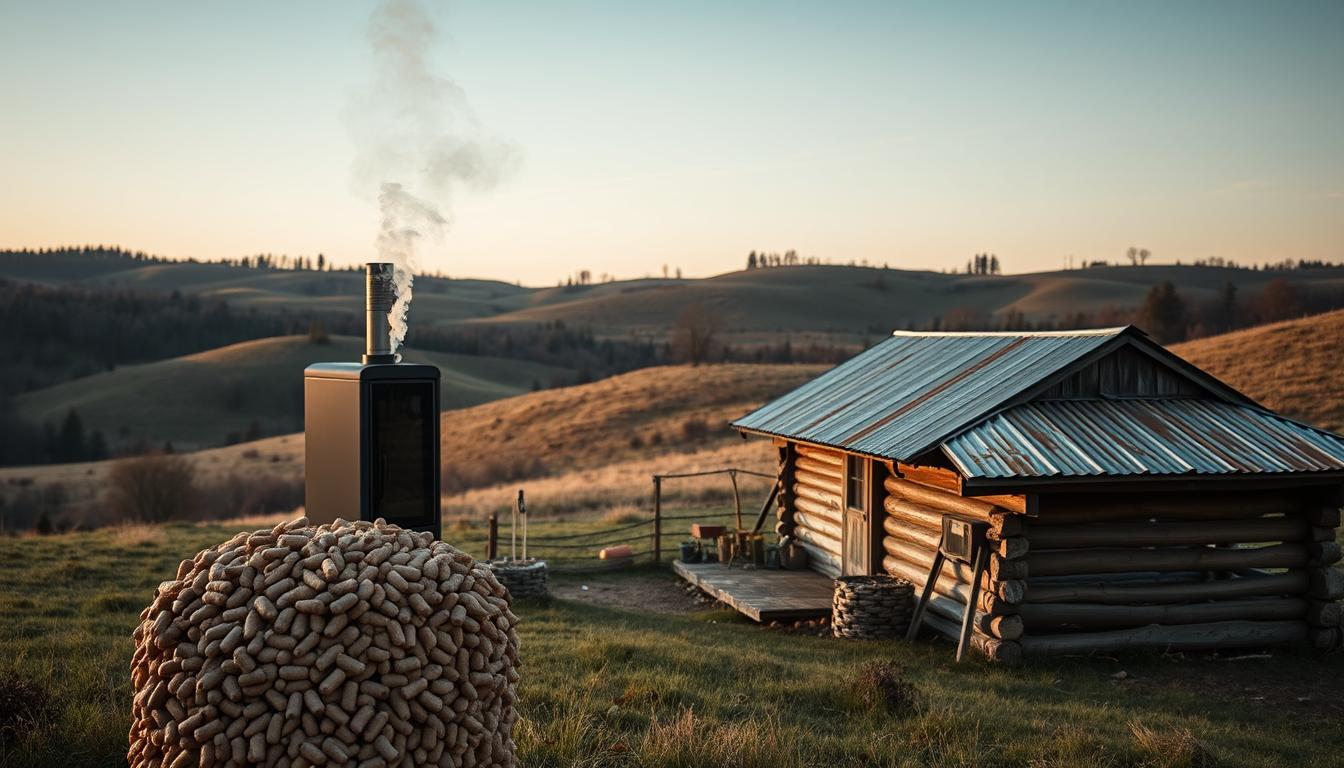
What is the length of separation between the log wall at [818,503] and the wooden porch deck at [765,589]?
34 cm

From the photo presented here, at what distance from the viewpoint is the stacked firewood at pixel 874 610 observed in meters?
12.1

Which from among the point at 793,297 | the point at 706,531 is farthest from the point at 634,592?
the point at 793,297

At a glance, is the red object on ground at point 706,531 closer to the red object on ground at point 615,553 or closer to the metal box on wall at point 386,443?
the red object on ground at point 615,553

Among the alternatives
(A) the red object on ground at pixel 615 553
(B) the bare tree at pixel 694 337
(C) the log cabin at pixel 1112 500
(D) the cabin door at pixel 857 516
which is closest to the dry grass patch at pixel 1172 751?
(C) the log cabin at pixel 1112 500

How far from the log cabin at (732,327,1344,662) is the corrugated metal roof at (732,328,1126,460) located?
5cm

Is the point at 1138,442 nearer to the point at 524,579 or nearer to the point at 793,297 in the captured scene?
the point at 524,579

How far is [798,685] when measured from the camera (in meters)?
8.32

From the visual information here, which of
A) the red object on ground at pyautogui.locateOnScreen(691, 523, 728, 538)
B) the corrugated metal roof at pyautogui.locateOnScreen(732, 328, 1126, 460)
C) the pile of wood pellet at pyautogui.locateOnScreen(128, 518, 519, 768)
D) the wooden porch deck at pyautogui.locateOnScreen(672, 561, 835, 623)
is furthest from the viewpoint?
the red object on ground at pyautogui.locateOnScreen(691, 523, 728, 538)

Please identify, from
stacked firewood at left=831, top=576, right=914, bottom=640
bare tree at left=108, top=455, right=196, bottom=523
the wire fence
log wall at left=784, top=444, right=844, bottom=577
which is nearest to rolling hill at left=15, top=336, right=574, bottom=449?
bare tree at left=108, top=455, right=196, bottom=523

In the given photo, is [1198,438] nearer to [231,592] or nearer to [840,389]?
[840,389]

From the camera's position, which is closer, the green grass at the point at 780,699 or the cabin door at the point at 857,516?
the green grass at the point at 780,699

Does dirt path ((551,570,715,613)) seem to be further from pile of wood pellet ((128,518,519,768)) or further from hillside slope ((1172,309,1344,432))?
hillside slope ((1172,309,1344,432))

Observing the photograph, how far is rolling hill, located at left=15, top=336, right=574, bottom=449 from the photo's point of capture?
238ft

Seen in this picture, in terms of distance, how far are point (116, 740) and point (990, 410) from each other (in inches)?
363
